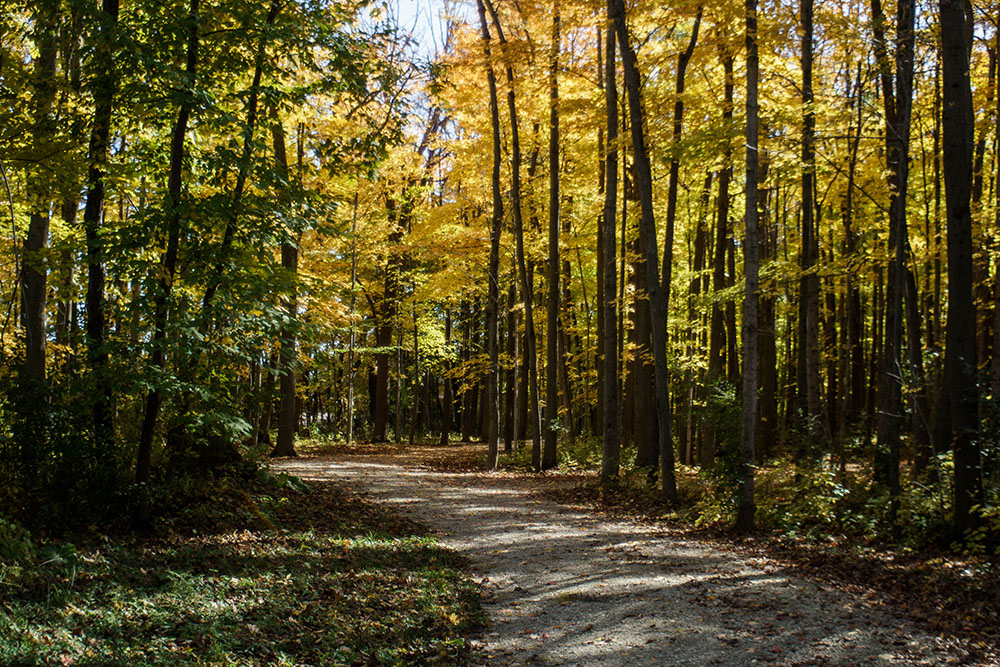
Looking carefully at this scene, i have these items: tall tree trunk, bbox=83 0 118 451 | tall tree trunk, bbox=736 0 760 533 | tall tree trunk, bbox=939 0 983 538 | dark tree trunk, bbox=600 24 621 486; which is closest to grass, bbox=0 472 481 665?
tall tree trunk, bbox=83 0 118 451

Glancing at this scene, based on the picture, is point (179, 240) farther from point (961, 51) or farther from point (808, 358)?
point (808, 358)

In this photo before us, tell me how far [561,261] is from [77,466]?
17.2 meters

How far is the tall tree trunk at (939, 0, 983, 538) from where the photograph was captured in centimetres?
759

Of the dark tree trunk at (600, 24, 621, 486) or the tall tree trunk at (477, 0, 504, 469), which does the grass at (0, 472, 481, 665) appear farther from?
the tall tree trunk at (477, 0, 504, 469)

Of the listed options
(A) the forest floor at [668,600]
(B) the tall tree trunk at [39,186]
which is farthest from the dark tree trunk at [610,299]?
(B) the tall tree trunk at [39,186]

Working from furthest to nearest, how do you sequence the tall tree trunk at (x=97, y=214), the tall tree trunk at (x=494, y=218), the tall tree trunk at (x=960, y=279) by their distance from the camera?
the tall tree trunk at (x=494, y=218)
the tall tree trunk at (x=960, y=279)
the tall tree trunk at (x=97, y=214)

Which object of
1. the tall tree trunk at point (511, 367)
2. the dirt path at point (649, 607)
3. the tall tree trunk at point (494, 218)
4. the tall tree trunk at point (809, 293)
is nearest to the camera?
the dirt path at point (649, 607)

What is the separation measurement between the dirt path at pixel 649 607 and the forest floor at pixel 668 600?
15 mm

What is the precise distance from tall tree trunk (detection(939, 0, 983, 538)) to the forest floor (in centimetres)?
172

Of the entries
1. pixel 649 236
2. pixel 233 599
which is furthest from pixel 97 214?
pixel 649 236

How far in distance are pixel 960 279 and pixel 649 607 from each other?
5.41 meters

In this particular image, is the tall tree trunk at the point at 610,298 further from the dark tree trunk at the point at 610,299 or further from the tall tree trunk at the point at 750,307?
the tall tree trunk at the point at 750,307

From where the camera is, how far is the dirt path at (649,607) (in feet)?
16.4

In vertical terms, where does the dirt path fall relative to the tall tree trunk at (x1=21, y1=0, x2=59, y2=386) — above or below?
below
